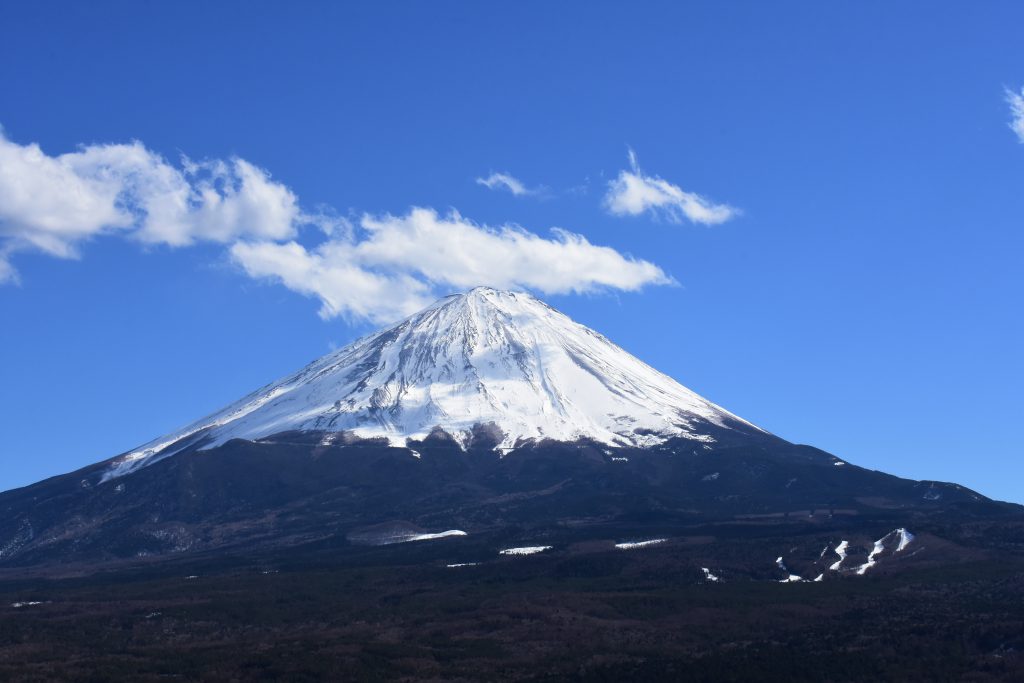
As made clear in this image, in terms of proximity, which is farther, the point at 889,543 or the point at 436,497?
the point at 436,497

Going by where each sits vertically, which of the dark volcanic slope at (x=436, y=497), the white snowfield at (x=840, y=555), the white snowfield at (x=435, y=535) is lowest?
the white snowfield at (x=840, y=555)

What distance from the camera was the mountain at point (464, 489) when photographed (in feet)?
451

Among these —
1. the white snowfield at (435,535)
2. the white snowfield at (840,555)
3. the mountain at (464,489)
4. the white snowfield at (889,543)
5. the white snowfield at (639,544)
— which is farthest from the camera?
the mountain at (464,489)

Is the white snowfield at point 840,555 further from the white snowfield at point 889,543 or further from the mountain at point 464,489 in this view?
the white snowfield at point 889,543

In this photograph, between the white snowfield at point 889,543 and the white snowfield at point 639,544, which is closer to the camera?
the white snowfield at point 889,543

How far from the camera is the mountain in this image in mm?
137500

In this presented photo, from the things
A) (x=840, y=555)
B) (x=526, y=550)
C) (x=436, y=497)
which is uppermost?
(x=436, y=497)

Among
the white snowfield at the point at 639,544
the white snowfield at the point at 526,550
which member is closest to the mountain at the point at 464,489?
the white snowfield at the point at 526,550

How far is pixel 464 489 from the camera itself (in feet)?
529

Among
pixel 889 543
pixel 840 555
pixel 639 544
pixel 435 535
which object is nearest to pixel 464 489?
pixel 435 535

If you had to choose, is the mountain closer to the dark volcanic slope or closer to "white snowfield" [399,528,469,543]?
Result: the dark volcanic slope

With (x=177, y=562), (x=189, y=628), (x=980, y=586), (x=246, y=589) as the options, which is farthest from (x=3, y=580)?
(x=980, y=586)

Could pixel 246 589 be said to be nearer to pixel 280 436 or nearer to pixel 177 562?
pixel 177 562

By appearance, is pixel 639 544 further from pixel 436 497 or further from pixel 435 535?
pixel 436 497
